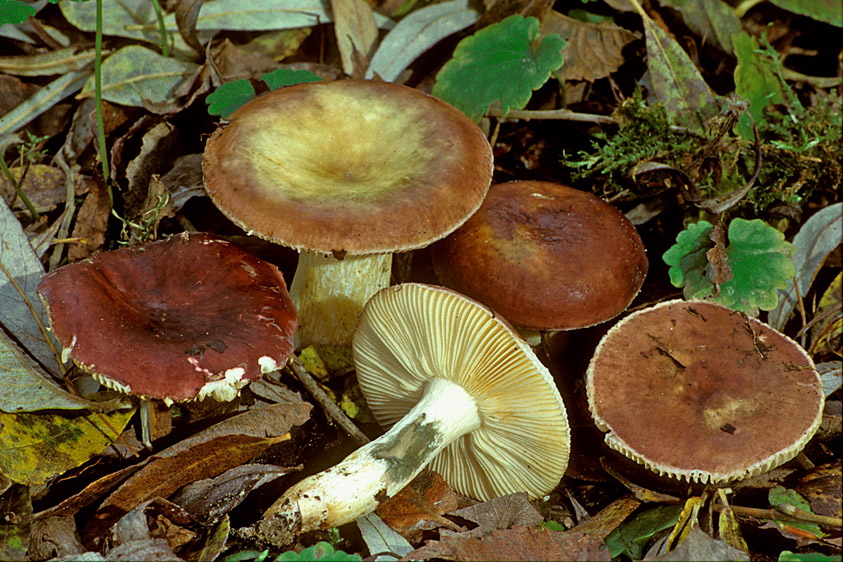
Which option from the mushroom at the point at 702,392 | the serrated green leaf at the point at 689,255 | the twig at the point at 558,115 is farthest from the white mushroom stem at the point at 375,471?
the twig at the point at 558,115

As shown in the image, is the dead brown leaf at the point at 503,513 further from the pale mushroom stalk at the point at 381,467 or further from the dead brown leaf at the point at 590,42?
the dead brown leaf at the point at 590,42

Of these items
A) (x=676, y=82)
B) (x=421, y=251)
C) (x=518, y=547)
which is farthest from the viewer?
(x=676, y=82)

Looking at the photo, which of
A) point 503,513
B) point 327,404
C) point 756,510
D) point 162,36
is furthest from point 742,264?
point 162,36

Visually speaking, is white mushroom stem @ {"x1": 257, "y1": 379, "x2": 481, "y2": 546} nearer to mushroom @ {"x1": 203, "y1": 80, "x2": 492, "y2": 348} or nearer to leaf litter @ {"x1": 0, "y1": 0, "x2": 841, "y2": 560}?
leaf litter @ {"x1": 0, "y1": 0, "x2": 841, "y2": 560}

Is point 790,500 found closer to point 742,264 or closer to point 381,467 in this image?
point 742,264

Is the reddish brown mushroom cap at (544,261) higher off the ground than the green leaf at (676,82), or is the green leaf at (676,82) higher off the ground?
the green leaf at (676,82)

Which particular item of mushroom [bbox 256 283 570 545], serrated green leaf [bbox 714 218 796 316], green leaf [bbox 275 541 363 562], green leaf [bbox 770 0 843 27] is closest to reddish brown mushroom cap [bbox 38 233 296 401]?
mushroom [bbox 256 283 570 545]
